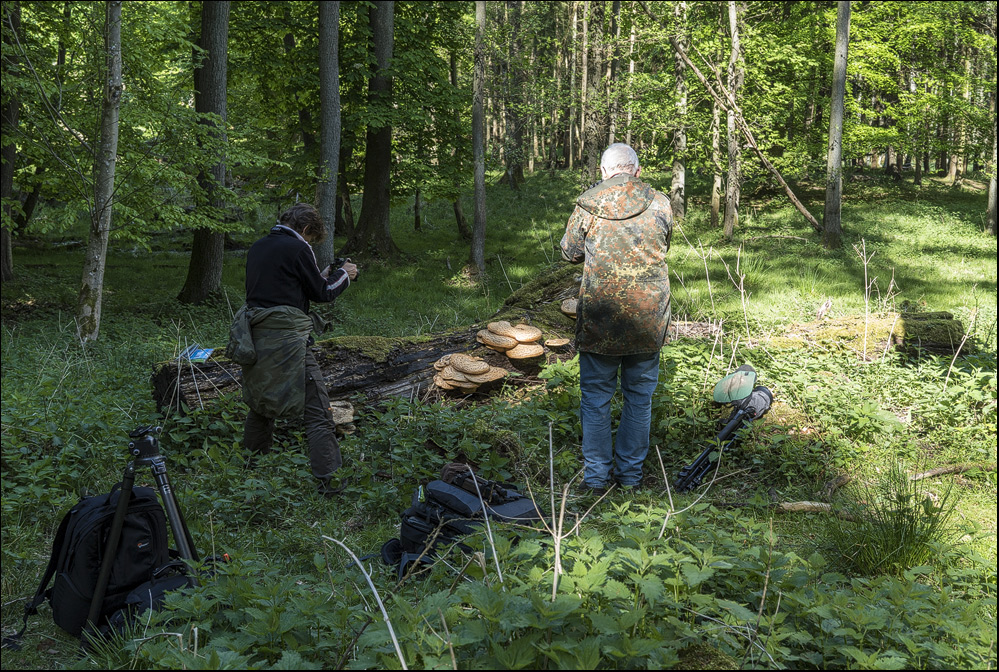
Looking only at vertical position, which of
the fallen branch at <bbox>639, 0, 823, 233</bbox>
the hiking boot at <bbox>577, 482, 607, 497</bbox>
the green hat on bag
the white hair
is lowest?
the hiking boot at <bbox>577, 482, 607, 497</bbox>

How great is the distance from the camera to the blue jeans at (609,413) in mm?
4637

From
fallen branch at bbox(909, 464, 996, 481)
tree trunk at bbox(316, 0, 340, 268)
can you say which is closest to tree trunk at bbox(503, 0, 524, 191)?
tree trunk at bbox(316, 0, 340, 268)

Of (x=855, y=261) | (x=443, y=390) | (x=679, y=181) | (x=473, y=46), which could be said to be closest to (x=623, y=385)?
(x=443, y=390)

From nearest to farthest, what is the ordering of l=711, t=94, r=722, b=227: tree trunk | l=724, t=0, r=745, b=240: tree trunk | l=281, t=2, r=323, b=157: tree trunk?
1. l=281, t=2, r=323, b=157: tree trunk
2. l=724, t=0, r=745, b=240: tree trunk
3. l=711, t=94, r=722, b=227: tree trunk

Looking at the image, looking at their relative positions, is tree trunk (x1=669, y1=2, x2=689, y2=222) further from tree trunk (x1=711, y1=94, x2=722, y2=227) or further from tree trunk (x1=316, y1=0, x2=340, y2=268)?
tree trunk (x1=316, y1=0, x2=340, y2=268)

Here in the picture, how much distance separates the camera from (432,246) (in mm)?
19219

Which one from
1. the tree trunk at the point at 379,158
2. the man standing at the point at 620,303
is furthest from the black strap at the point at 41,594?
the tree trunk at the point at 379,158

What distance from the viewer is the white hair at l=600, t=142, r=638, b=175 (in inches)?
179

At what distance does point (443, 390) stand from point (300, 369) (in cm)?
177

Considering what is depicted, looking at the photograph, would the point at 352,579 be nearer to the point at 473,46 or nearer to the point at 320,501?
the point at 320,501

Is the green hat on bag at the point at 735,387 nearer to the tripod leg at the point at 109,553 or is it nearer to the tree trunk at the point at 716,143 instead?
the tripod leg at the point at 109,553

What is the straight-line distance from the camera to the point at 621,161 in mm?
4551

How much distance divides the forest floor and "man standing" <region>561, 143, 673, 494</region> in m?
0.37

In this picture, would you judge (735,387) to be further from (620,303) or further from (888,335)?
(888,335)
